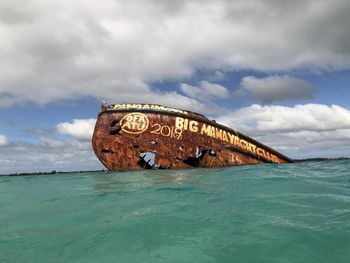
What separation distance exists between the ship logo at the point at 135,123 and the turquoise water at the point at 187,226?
6.94 meters

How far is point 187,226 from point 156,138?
394 inches

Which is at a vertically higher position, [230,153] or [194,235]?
[230,153]

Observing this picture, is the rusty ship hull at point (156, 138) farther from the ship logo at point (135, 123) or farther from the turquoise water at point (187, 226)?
the turquoise water at point (187, 226)

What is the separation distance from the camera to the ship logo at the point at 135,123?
14766 millimetres

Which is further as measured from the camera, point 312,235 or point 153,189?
point 153,189

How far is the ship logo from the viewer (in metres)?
14.8

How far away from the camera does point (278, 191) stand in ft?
23.9

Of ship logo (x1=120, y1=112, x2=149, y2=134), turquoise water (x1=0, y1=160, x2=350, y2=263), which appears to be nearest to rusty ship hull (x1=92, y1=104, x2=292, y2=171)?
ship logo (x1=120, y1=112, x2=149, y2=134)

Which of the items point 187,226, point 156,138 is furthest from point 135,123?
point 187,226

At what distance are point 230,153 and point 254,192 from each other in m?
8.21

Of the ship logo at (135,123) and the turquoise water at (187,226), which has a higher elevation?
the ship logo at (135,123)

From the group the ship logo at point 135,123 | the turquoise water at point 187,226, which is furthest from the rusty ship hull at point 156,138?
the turquoise water at point 187,226

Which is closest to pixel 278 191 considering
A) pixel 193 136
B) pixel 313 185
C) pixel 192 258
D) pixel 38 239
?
pixel 313 185

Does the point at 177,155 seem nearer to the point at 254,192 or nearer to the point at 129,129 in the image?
the point at 129,129
